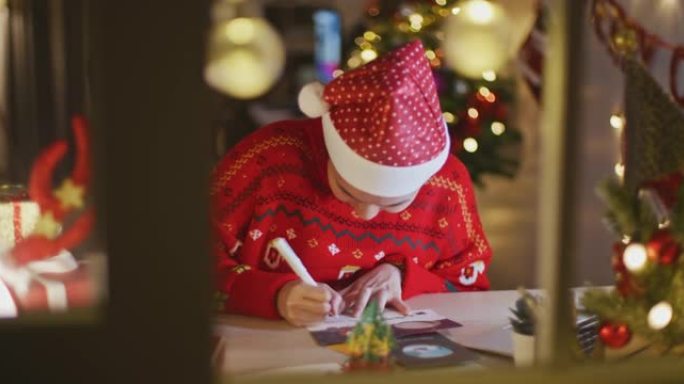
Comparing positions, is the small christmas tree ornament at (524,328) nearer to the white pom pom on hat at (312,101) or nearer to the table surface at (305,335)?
the table surface at (305,335)

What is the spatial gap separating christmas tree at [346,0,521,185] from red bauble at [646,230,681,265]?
2.50m

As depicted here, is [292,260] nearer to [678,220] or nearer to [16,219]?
[16,219]

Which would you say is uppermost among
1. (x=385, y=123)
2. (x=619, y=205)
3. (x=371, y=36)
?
(x=371, y=36)

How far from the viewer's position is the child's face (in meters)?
2.17

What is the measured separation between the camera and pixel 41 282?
1588 mm

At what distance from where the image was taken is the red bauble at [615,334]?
5.11ft

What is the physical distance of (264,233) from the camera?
7.36ft

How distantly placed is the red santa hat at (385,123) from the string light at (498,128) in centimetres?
207

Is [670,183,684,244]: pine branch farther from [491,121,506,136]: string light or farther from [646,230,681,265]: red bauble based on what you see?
[491,121,506,136]: string light

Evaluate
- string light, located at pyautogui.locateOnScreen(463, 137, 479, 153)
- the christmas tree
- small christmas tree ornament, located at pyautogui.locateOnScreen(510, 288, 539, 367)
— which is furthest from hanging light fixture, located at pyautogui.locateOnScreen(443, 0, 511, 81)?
small christmas tree ornament, located at pyautogui.locateOnScreen(510, 288, 539, 367)

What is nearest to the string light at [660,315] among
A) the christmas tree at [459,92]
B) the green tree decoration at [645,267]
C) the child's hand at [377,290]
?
the green tree decoration at [645,267]

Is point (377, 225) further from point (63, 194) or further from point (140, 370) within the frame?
point (140, 370)

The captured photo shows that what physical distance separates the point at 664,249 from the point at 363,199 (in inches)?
30.7

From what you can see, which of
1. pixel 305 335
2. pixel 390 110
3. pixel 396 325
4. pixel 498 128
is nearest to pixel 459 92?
pixel 498 128
